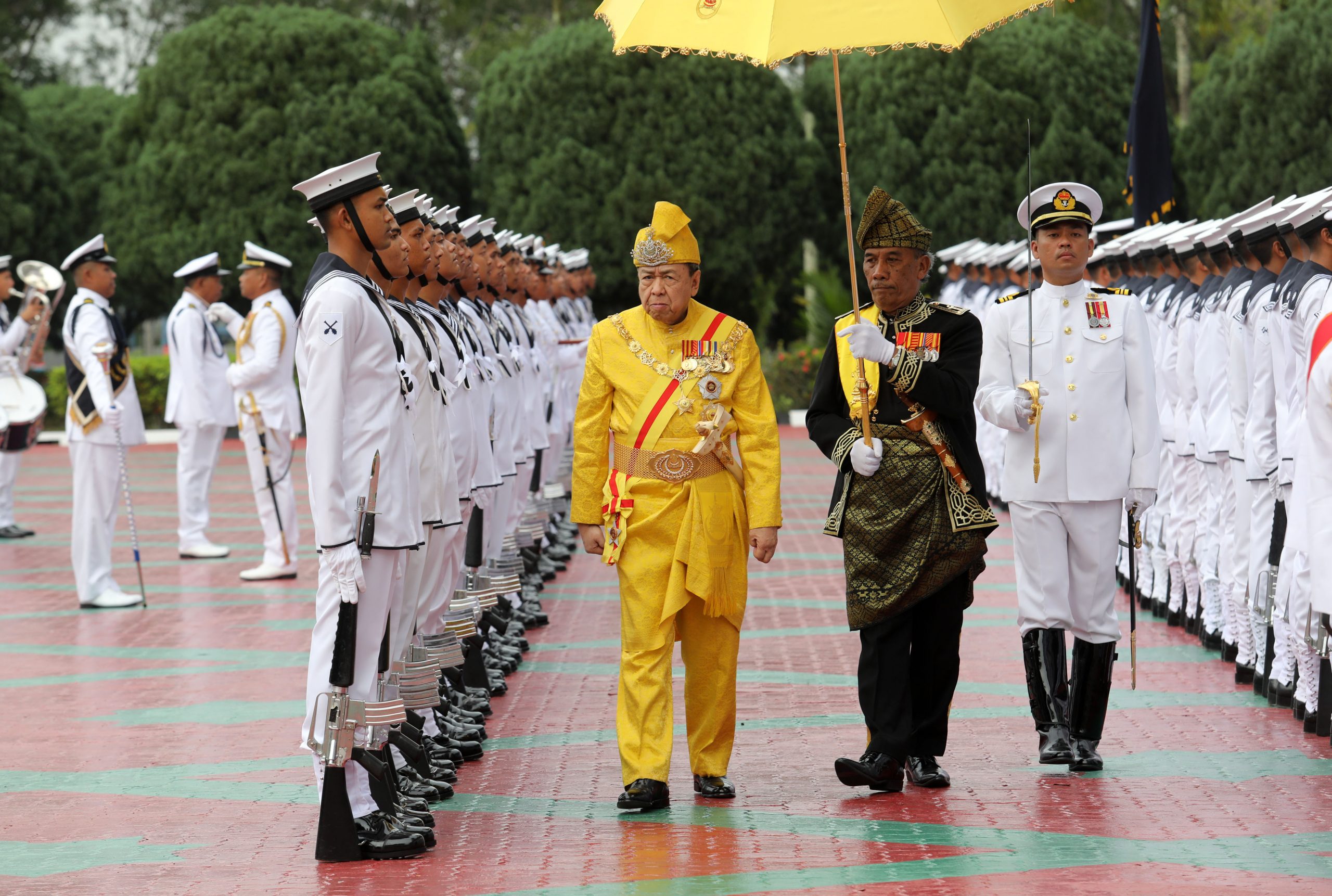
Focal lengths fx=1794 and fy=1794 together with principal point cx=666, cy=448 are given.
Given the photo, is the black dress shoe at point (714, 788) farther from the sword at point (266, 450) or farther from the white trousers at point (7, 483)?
the white trousers at point (7, 483)

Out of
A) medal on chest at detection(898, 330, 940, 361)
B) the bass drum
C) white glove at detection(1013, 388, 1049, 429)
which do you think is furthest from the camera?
the bass drum

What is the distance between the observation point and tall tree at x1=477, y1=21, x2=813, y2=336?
107 ft

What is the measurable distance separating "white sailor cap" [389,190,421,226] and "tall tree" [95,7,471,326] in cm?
2393

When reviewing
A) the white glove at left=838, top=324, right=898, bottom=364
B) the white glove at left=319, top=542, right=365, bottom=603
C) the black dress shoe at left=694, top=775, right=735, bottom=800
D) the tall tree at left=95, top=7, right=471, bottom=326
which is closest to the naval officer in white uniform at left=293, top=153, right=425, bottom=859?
the white glove at left=319, top=542, right=365, bottom=603

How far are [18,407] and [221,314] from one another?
2.26 meters

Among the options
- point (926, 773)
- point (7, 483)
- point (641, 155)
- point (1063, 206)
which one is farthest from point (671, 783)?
point (641, 155)

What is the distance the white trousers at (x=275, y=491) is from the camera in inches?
582

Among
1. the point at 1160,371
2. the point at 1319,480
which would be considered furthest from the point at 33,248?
the point at 1319,480

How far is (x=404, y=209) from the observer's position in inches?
311

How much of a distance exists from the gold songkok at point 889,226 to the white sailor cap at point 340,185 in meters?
2.02

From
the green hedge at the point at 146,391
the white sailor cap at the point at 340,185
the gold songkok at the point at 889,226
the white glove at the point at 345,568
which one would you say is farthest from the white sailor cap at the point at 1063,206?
the green hedge at the point at 146,391

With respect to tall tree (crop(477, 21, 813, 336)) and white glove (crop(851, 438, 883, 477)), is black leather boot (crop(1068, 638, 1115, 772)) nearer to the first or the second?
white glove (crop(851, 438, 883, 477))

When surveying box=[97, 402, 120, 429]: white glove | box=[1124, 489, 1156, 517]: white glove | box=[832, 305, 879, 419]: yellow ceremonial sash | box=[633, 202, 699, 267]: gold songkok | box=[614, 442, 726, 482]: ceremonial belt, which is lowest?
box=[1124, 489, 1156, 517]: white glove

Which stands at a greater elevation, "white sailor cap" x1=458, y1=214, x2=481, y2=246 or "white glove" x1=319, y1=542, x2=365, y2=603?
"white sailor cap" x1=458, y1=214, x2=481, y2=246
